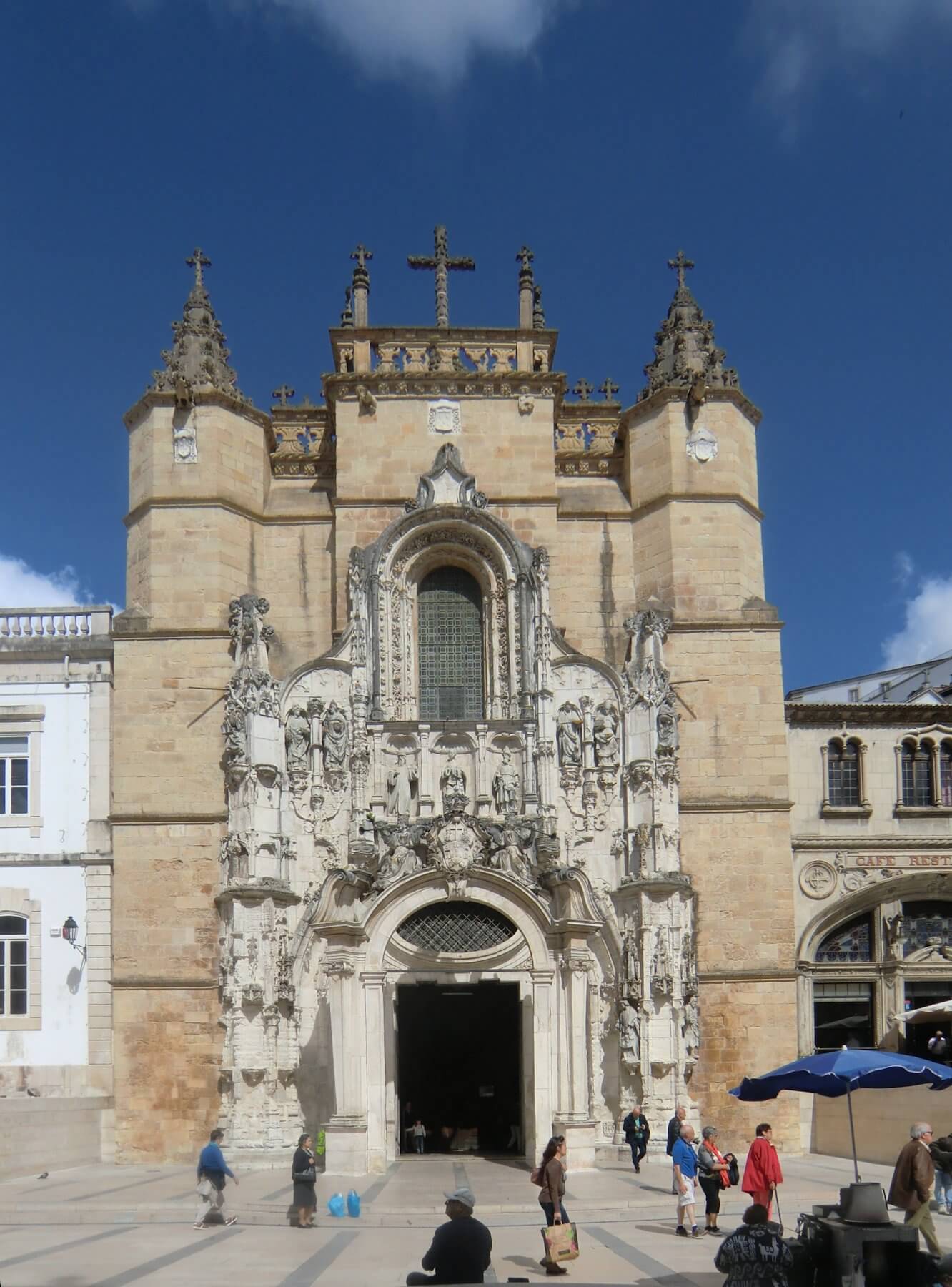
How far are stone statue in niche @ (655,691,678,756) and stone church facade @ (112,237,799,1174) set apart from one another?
0.18 feet

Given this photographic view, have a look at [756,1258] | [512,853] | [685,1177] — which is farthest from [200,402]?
[756,1258]

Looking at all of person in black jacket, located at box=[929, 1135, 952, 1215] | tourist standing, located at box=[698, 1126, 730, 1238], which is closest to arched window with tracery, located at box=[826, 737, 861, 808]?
person in black jacket, located at box=[929, 1135, 952, 1215]

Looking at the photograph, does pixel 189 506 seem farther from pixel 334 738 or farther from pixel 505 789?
pixel 505 789

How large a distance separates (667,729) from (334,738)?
20.9 ft

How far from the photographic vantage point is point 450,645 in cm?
3069

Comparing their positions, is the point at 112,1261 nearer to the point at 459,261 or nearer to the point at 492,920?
the point at 492,920

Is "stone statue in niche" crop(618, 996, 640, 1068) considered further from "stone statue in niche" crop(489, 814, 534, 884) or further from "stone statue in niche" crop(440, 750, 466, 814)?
"stone statue in niche" crop(440, 750, 466, 814)

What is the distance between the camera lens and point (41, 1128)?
26.6 m

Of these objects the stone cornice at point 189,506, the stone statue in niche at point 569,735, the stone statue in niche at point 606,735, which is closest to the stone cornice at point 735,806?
the stone statue in niche at point 606,735

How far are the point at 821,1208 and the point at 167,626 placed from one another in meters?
18.7

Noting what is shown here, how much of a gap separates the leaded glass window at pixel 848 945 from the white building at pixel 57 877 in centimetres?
1415

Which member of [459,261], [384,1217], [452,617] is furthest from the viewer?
[459,261]

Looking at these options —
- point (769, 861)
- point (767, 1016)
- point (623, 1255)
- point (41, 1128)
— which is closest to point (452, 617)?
point (769, 861)

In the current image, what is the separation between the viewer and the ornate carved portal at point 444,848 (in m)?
26.8
